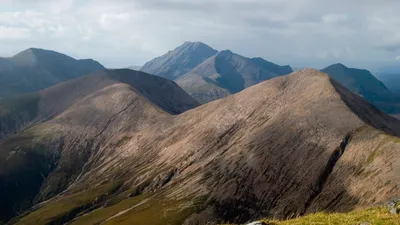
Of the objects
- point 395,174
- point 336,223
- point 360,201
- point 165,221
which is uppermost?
point 336,223

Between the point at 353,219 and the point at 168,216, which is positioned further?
the point at 168,216

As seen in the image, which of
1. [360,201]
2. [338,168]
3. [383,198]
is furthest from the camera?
[338,168]

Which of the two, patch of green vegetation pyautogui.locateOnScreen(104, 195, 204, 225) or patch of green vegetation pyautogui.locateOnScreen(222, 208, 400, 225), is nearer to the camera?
patch of green vegetation pyautogui.locateOnScreen(222, 208, 400, 225)

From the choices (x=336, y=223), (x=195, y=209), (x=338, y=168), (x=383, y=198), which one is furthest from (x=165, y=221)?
(x=336, y=223)

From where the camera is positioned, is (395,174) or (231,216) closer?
(395,174)

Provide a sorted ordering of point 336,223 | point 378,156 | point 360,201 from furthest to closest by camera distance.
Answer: point 378,156 → point 360,201 → point 336,223

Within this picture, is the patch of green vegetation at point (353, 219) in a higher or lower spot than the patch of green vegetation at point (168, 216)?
higher

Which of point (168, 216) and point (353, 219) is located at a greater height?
point (353, 219)

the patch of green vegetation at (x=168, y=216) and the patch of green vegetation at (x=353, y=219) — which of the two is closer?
the patch of green vegetation at (x=353, y=219)

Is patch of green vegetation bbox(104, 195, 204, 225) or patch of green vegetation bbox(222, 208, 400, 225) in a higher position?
patch of green vegetation bbox(222, 208, 400, 225)

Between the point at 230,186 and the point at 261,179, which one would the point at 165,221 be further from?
the point at 261,179

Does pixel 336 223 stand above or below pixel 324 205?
above
